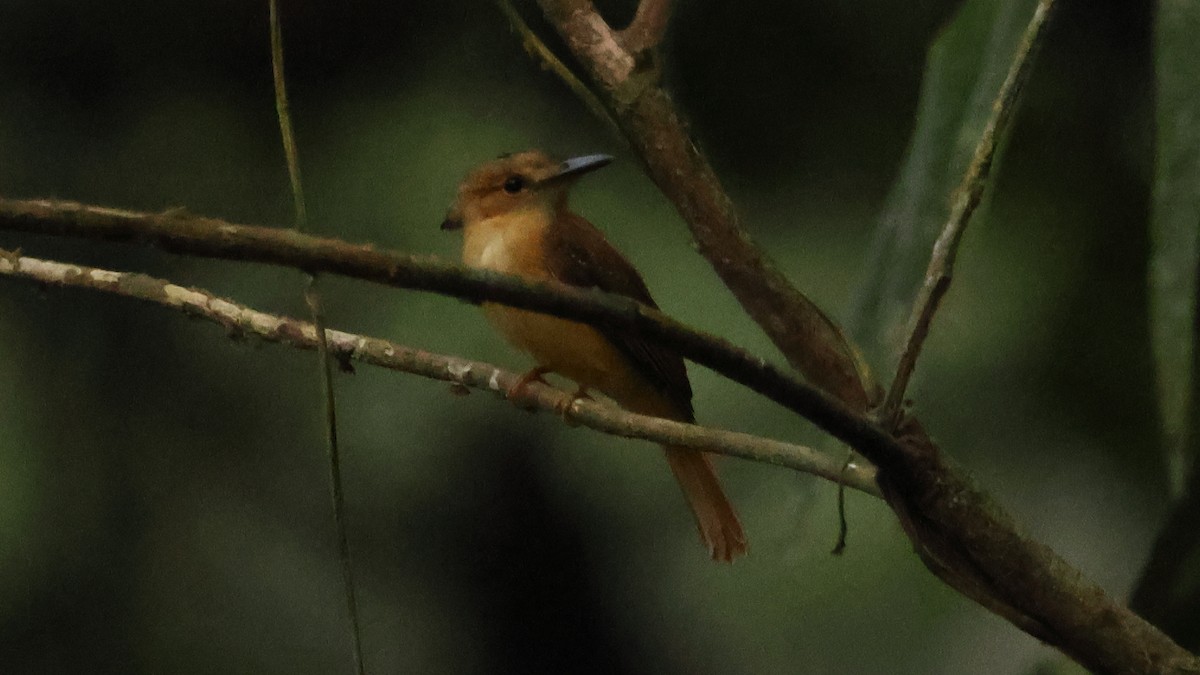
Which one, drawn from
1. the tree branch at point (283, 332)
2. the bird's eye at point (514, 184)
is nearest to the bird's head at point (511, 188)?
the bird's eye at point (514, 184)

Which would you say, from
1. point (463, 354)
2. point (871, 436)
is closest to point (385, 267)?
point (871, 436)

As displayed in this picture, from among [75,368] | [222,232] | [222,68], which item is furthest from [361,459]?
[222,232]

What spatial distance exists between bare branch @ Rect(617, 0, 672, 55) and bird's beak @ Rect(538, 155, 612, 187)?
251mm

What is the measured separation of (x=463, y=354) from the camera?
98 centimetres

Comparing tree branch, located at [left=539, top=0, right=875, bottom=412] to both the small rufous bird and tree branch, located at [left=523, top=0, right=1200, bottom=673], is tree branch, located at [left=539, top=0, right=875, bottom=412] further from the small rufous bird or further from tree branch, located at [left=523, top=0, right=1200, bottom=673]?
the small rufous bird

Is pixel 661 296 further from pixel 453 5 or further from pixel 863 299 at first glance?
pixel 453 5

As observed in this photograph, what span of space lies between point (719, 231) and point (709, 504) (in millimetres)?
328

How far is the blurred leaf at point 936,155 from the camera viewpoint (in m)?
0.68

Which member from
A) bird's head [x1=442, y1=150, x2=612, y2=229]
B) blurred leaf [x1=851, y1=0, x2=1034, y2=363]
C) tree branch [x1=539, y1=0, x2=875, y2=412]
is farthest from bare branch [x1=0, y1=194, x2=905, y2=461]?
bird's head [x1=442, y1=150, x2=612, y2=229]

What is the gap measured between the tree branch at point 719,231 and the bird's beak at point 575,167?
268 mm

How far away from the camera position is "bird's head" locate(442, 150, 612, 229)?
3.03 ft

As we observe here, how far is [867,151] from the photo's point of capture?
3.42 feet

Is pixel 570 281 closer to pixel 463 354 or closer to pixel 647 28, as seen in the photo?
pixel 463 354

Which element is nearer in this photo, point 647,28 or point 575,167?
point 647,28
